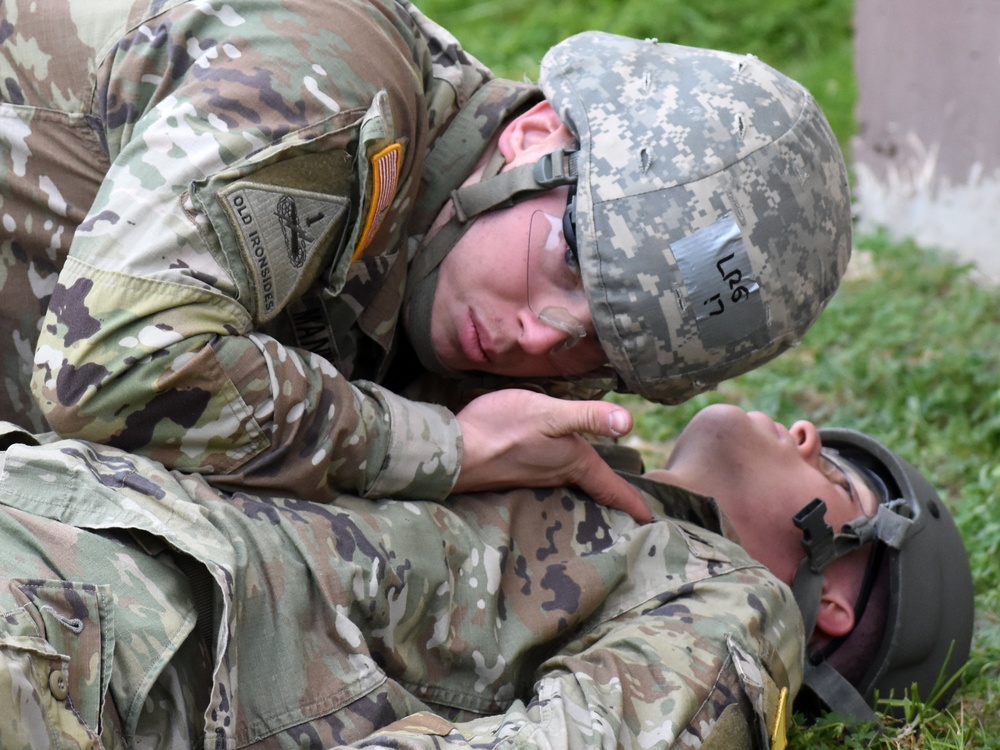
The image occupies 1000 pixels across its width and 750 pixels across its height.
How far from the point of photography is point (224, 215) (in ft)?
6.84

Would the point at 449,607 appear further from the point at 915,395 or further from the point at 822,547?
the point at 915,395

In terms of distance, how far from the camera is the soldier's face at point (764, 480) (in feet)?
9.71

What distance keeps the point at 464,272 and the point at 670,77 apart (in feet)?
2.08

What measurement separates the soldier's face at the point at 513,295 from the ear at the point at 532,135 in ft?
0.40

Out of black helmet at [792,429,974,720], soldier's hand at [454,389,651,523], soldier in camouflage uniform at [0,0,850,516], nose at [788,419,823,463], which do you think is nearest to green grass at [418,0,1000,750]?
black helmet at [792,429,974,720]

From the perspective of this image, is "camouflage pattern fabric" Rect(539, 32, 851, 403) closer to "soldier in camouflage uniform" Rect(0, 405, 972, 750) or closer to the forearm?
"soldier in camouflage uniform" Rect(0, 405, 972, 750)

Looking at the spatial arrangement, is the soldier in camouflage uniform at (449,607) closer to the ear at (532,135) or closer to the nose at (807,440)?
the nose at (807,440)

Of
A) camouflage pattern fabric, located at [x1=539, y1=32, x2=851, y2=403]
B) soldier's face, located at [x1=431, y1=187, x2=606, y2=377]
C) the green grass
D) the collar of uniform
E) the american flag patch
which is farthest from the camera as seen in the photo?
the collar of uniform

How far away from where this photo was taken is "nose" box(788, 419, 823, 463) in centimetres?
300

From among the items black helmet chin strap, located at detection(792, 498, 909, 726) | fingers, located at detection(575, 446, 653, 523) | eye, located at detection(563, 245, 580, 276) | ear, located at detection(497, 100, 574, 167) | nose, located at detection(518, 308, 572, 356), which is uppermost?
ear, located at detection(497, 100, 574, 167)

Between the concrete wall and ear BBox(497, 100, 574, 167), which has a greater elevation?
ear BBox(497, 100, 574, 167)

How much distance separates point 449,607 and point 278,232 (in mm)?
798

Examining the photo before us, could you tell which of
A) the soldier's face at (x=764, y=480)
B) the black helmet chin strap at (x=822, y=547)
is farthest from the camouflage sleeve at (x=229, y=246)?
the black helmet chin strap at (x=822, y=547)

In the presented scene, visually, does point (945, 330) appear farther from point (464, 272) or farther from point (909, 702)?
point (464, 272)
